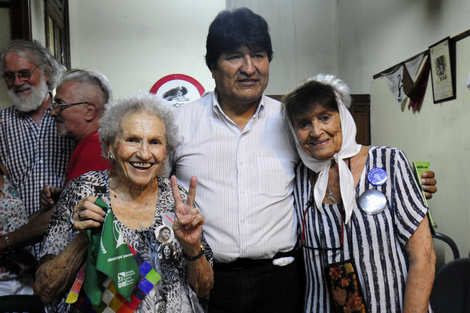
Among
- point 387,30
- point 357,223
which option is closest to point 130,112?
point 357,223

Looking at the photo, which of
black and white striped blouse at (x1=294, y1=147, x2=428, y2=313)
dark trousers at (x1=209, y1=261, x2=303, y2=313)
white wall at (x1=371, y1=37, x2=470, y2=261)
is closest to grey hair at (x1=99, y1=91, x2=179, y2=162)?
dark trousers at (x1=209, y1=261, x2=303, y2=313)

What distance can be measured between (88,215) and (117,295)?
0.33 m

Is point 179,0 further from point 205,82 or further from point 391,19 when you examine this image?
point 391,19

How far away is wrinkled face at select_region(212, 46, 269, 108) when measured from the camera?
202 cm

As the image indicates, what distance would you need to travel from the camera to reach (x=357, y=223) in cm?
175

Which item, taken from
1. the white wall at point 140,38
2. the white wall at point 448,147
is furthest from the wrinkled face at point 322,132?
the white wall at point 140,38

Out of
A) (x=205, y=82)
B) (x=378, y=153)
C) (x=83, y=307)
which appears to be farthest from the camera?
(x=205, y=82)

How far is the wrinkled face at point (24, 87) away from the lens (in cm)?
257

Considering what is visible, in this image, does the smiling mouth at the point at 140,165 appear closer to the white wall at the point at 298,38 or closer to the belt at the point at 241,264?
the belt at the point at 241,264

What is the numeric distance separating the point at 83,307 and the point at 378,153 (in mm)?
1304

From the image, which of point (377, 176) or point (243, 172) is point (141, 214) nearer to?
point (243, 172)

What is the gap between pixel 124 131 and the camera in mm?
1648

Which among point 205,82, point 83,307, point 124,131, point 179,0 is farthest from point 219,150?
point 179,0

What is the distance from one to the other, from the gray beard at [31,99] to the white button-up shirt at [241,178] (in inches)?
41.5
